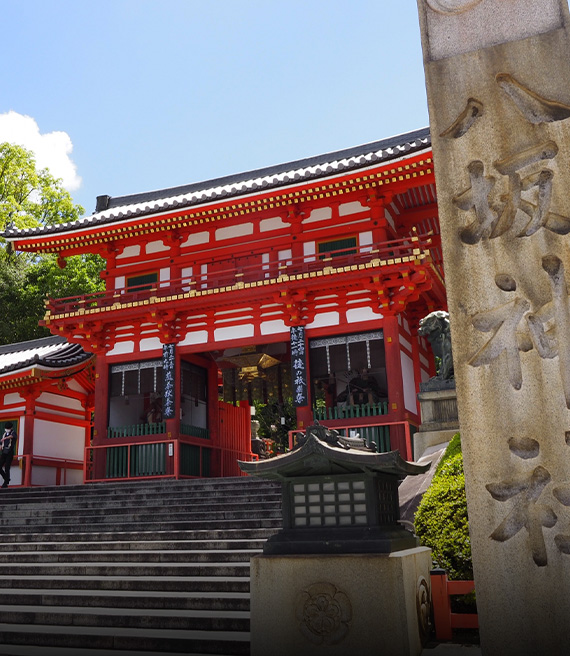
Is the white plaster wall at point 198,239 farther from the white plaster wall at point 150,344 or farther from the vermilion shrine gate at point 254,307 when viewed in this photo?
the white plaster wall at point 150,344

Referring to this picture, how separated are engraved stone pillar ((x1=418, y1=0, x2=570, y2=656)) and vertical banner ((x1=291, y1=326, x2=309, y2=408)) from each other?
10875 mm

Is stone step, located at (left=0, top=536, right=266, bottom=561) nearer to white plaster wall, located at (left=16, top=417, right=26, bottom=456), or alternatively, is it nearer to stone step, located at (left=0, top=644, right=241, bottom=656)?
stone step, located at (left=0, top=644, right=241, bottom=656)

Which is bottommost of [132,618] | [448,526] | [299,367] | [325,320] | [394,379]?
[132,618]

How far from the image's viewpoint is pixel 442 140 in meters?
4.61

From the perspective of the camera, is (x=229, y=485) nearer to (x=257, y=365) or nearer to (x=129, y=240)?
(x=257, y=365)

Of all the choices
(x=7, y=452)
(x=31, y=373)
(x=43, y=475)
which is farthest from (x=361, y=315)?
(x=43, y=475)

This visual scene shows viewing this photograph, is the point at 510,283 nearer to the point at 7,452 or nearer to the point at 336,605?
the point at 336,605

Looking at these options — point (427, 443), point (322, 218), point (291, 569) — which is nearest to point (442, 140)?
A: point (291, 569)

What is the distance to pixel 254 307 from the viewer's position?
16328 millimetres

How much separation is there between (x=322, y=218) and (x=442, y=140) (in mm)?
12157

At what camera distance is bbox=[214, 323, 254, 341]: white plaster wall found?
16406mm

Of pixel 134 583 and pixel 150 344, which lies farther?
pixel 150 344

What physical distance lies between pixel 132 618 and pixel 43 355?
13347 mm

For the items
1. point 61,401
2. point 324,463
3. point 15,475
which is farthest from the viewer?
point 61,401
